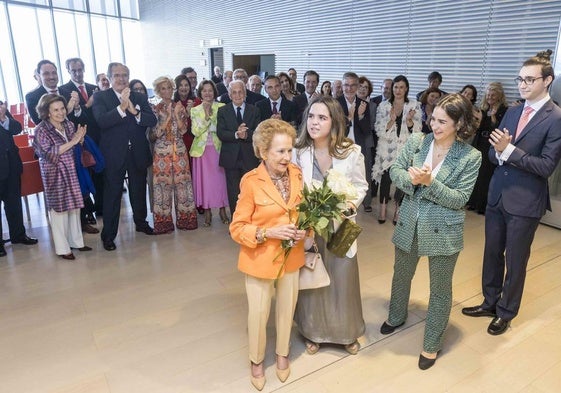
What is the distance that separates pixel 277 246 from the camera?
2.19m

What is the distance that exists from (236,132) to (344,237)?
2.50m

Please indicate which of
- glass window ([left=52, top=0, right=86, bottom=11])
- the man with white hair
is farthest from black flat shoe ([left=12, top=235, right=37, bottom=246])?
glass window ([left=52, top=0, right=86, bottom=11])

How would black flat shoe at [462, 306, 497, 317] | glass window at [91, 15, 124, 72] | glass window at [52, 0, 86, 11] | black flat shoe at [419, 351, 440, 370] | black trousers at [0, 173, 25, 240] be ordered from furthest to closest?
glass window at [91, 15, 124, 72], glass window at [52, 0, 86, 11], black trousers at [0, 173, 25, 240], black flat shoe at [462, 306, 497, 317], black flat shoe at [419, 351, 440, 370]

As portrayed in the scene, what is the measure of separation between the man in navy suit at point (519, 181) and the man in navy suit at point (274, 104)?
2885 millimetres

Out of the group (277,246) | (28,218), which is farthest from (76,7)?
(277,246)

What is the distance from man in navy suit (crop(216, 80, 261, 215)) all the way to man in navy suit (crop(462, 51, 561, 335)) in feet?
8.47

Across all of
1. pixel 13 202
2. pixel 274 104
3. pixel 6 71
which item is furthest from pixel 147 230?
pixel 6 71

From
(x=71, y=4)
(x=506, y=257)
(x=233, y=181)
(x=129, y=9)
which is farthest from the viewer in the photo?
(x=129, y=9)

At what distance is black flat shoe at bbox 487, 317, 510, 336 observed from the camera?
2979 mm

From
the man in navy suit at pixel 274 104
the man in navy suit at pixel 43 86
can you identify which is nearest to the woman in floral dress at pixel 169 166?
the man in navy suit at pixel 274 104

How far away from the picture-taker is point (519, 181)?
9.04ft

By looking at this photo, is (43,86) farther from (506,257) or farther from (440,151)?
(506,257)

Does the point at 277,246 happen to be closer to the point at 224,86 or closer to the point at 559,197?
the point at 559,197

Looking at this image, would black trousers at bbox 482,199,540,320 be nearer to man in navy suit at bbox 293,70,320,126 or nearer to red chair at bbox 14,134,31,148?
man in navy suit at bbox 293,70,320,126
